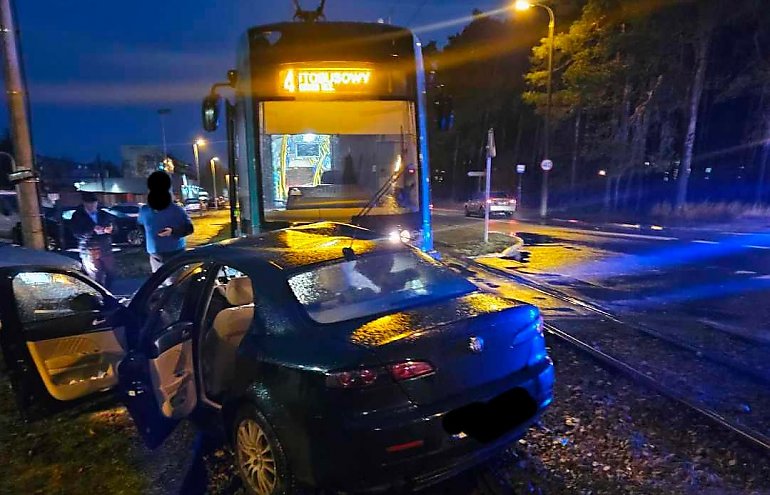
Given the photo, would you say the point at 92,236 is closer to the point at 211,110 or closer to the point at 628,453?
the point at 211,110

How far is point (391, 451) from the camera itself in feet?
9.03

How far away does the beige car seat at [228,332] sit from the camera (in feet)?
12.2

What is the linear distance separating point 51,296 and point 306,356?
2.93 meters

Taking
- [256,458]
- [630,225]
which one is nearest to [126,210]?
[256,458]

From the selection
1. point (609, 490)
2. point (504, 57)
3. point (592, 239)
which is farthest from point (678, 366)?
point (504, 57)

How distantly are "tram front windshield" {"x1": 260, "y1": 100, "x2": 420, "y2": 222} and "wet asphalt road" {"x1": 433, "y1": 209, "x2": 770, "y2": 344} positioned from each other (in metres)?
3.63

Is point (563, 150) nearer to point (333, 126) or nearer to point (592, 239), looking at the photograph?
point (592, 239)

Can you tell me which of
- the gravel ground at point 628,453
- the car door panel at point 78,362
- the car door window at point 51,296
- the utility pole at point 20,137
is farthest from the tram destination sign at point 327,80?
the gravel ground at point 628,453

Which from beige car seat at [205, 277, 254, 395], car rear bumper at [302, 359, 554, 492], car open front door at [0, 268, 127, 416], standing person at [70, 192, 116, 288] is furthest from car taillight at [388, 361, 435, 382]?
standing person at [70, 192, 116, 288]

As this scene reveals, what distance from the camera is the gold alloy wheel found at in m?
3.10

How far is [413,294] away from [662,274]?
8.49m

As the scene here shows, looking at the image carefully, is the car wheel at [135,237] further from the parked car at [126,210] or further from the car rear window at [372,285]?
the car rear window at [372,285]

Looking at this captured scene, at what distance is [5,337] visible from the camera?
4.03 meters

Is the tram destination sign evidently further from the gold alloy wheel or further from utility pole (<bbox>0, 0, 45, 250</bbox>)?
the gold alloy wheel
